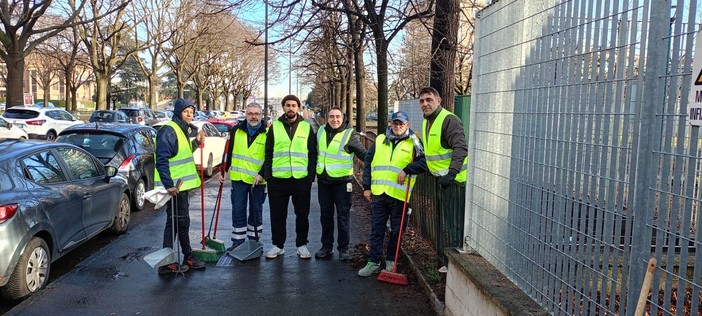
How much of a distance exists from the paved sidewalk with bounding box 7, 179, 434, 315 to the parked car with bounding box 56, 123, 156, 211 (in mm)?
2748

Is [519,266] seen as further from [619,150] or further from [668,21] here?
[668,21]

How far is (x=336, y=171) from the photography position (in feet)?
20.4

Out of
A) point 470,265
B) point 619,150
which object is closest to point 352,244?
point 470,265

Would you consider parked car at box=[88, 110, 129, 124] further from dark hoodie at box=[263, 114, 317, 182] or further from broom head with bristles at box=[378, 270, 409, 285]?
broom head with bristles at box=[378, 270, 409, 285]

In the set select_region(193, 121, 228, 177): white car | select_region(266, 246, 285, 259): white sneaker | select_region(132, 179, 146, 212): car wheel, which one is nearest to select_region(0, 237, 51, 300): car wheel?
select_region(266, 246, 285, 259): white sneaker

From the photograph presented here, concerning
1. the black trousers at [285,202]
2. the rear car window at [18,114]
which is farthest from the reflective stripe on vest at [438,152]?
the rear car window at [18,114]

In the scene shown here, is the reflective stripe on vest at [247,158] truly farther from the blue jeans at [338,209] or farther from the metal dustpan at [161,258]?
the metal dustpan at [161,258]

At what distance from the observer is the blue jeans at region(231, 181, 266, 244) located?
652cm

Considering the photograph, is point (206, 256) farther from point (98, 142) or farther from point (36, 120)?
point (36, 120)

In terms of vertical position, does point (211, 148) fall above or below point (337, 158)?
below

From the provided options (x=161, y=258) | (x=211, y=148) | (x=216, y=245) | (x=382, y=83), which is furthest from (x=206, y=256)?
(x=211, y=148)

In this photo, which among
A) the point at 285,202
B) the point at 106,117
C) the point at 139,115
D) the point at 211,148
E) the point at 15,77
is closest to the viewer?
the point at 285,202

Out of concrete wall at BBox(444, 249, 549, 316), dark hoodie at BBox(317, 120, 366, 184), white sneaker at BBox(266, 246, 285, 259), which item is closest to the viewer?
concrete wall at BBox(444, 249, 549, 316)

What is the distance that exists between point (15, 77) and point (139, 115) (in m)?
10.2
